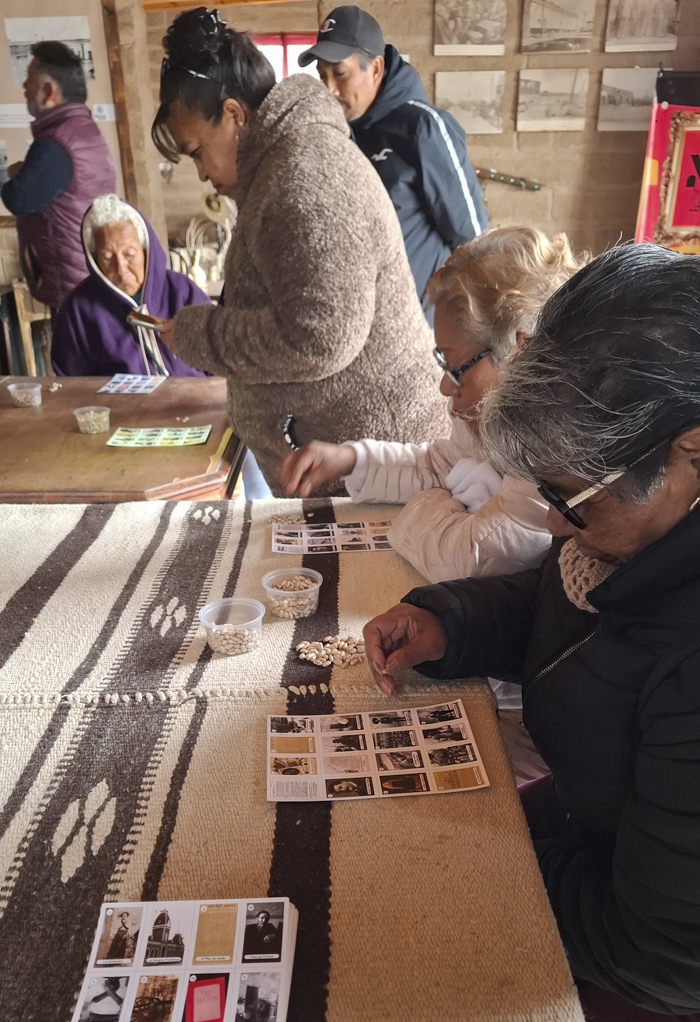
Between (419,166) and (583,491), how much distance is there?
238 centimetres

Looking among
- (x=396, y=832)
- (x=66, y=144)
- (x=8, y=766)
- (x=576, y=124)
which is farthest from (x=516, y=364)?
(x=576, y=124)

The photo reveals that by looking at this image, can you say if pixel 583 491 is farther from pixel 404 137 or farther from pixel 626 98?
pixel 626 98

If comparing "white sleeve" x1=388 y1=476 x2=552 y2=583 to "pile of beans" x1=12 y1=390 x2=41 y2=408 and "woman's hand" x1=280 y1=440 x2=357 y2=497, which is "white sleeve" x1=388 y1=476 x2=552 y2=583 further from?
"pile of beans" x1=12 y1=390 x2=41 y2=408

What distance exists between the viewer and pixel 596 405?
774 millimetres

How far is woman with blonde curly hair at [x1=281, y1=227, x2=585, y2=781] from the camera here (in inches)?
52.0

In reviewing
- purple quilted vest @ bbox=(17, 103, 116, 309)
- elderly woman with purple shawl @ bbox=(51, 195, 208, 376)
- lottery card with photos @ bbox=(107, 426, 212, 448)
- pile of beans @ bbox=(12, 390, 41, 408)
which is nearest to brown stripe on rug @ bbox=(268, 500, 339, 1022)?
lottery card with photos @ bbox=(107, 426, 212, 448)

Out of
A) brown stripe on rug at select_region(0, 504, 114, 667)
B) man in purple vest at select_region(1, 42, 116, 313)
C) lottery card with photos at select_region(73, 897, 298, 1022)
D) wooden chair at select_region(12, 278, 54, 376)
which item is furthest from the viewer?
wooden chair at select_region(12, 278, 54, 376)

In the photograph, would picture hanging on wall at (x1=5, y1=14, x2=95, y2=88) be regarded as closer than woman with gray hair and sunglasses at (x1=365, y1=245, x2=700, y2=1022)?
No

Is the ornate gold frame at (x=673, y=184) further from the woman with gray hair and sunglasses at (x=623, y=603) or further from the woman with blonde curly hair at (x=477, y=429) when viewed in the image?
the woman with gray hair and sunglasses at (x=623, y=603)

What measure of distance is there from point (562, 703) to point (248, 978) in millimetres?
472

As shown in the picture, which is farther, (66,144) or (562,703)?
(66,144)

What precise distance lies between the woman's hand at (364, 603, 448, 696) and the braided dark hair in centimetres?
135

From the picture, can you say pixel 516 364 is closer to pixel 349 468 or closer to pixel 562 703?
pixel 562 703

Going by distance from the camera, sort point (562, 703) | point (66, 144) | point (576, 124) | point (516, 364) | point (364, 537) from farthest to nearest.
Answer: point (576, 124) < point (66, 144) < point (364, 537) < point (562, 703) < point (516, 364)
